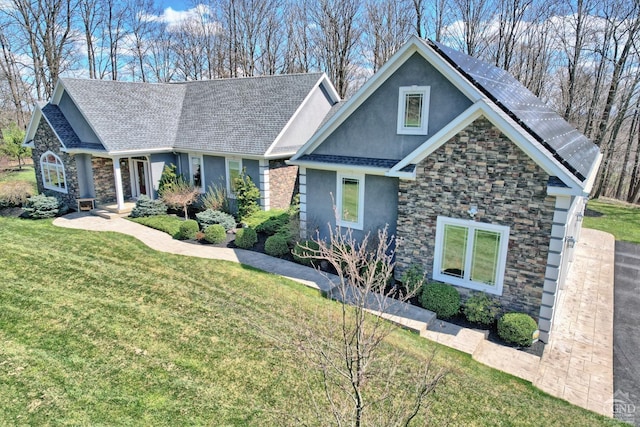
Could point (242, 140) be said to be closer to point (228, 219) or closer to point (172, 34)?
point (228, 219)

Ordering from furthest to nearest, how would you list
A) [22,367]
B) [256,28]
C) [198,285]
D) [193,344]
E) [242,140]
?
[256,28]
[242,140]
[198,285]
[193,344]
[22,367]

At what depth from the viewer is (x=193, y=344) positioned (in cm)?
856

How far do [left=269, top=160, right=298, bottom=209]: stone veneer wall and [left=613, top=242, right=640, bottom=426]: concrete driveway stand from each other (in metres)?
Result: 13.4

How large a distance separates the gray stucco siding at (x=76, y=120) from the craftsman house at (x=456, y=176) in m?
12.5

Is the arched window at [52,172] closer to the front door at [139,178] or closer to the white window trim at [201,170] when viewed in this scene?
the front door at [139,178]

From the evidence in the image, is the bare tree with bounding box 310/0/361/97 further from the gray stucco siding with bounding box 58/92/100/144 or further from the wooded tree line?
the gray stucco siding with bounding box 58/92/100/144

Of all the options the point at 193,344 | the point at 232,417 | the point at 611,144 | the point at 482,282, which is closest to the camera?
the point at 232,417

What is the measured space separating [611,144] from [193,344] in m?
29.3

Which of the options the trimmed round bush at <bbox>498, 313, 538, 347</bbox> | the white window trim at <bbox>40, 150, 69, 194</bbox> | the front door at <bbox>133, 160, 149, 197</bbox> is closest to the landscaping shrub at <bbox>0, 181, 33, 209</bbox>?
the white window trim at <bbox>40, 150, 69, 194</bbox>

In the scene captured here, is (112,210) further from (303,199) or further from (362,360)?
(362,360)

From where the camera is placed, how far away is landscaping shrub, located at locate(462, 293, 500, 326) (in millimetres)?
10281

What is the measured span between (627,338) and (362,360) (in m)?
9.57

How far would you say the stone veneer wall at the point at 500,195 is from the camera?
950 cm

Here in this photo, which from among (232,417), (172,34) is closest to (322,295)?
(232,417)
